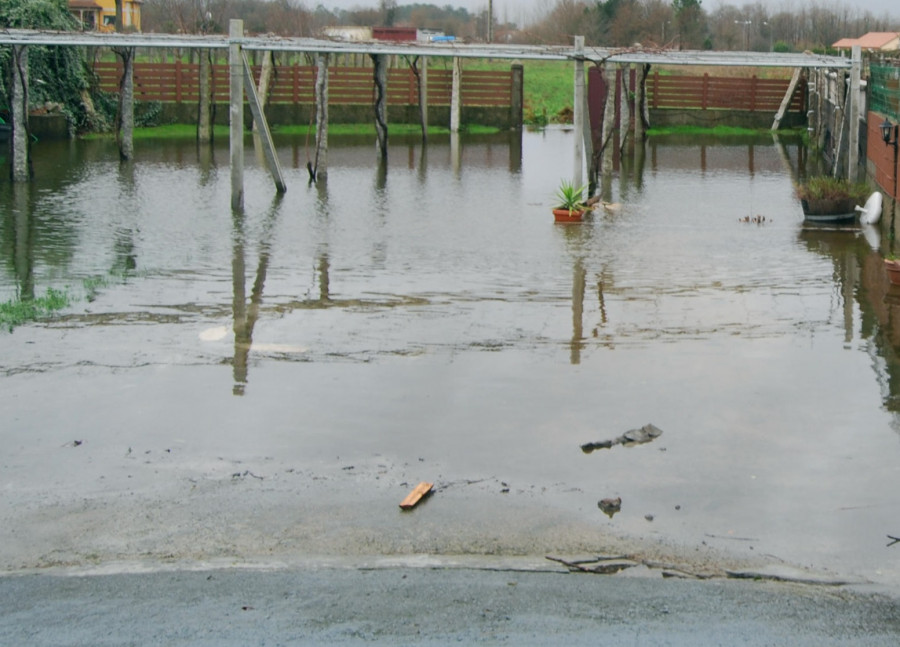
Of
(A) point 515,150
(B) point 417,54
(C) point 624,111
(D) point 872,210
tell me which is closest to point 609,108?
(B) point 417,54

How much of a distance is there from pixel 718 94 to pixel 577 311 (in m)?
31.4

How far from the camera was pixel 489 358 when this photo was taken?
10586mm

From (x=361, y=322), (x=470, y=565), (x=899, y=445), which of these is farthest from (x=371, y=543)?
(x=361, y=322)

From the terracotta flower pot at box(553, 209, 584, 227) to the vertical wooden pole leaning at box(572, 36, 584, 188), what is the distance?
0.81 m

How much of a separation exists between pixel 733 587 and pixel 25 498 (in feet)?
13.8

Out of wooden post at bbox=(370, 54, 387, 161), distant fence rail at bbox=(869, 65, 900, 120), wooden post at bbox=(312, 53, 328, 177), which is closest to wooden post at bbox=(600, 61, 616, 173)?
distant fence rail at bbox=(869, 65, 900, 120)

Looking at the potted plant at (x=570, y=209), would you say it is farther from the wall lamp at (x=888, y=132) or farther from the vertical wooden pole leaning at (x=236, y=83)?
the vertical wooden pole leaning at (x=236, y=83)

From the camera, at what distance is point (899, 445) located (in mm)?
8227

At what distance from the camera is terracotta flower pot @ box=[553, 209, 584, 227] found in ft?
61.2

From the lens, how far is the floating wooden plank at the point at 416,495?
721 cm

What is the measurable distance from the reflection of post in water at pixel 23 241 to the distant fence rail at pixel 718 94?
25.0 meters

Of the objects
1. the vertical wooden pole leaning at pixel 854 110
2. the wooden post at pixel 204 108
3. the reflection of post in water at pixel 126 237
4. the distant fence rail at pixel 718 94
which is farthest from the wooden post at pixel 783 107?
the reflection of post in water at pixel 126 237

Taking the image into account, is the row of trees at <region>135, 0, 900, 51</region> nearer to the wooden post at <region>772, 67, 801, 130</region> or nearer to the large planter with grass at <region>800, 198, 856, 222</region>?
the wooden post at <region>772, 67, 801, 130</region>

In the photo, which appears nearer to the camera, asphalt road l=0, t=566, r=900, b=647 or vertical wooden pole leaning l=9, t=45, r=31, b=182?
asphalt road l=0, t=566, r=900, b=647
